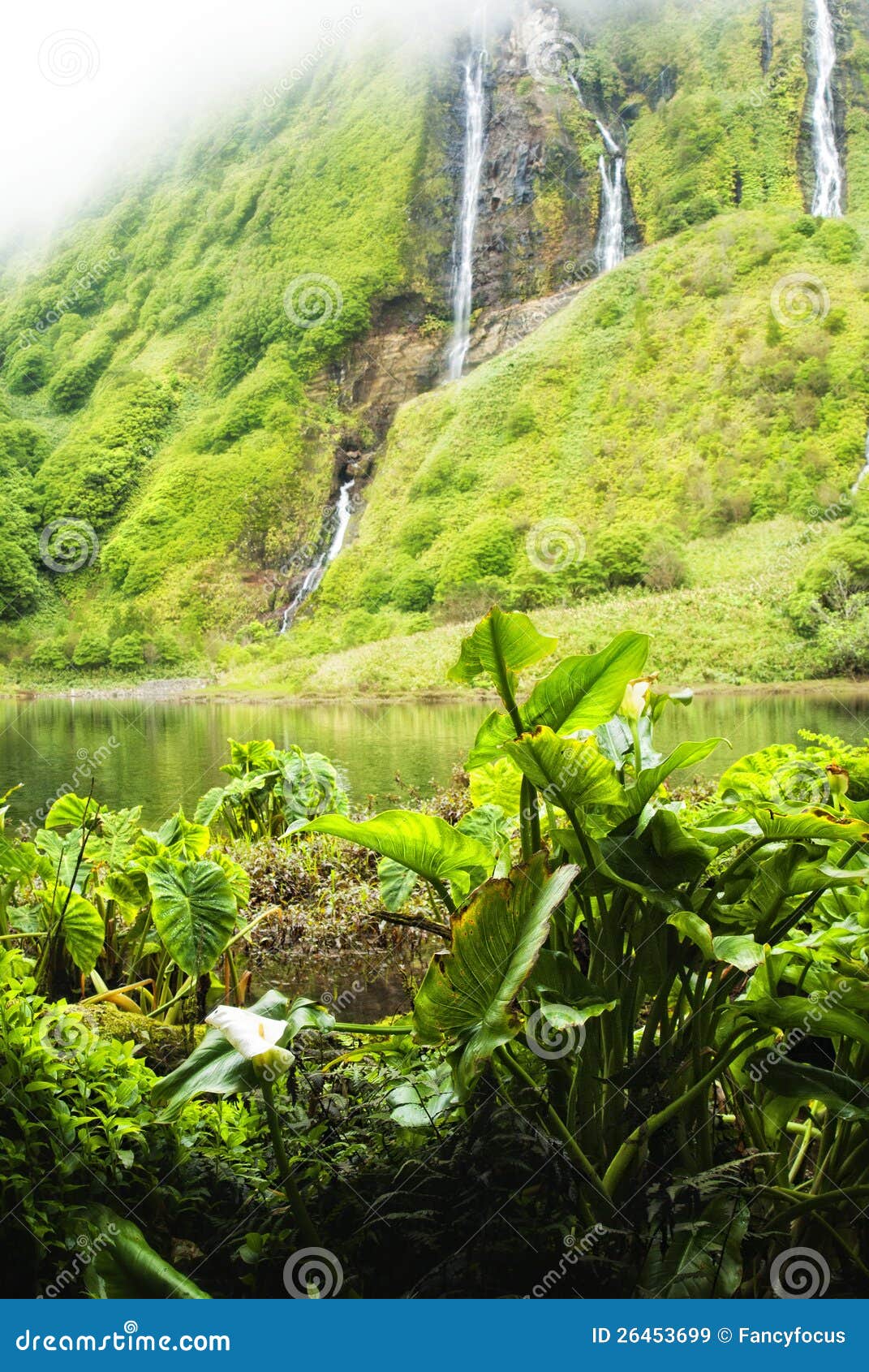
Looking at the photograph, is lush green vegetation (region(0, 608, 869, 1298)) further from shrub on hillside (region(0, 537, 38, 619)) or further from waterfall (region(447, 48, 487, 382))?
waterfall (region(447, 48, 487, 382))

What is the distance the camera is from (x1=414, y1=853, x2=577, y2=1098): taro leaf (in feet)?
2.63

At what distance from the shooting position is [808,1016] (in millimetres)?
796

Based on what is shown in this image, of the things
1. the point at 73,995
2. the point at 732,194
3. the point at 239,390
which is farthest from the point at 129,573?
the point at 732,194

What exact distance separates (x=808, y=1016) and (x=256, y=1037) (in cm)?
45

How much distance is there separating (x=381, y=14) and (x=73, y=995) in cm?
717

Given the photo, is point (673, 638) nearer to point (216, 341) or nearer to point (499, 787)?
point (216, 341)

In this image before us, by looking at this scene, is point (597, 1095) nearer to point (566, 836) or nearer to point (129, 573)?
point (566, 836)

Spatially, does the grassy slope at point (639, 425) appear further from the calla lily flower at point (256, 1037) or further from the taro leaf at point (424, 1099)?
the calla lily flower at point (256, 1037)

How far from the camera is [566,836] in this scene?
896mm

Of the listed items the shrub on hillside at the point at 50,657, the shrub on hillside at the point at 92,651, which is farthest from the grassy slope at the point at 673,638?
the shrub on hillside at the point at 50,657

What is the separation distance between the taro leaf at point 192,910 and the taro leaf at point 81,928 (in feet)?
0.85

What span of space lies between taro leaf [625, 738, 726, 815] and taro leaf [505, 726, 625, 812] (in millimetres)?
13

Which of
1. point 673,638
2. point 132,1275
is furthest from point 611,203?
point 132,1275

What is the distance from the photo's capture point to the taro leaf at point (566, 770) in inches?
33.5
